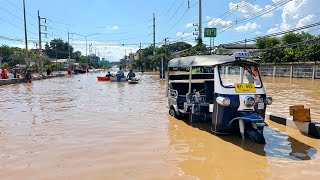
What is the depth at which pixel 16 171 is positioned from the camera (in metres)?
6.07

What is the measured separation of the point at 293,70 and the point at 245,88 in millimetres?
38882

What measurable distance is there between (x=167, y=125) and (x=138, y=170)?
4478 millimetres

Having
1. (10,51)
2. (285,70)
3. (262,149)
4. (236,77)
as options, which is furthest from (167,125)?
(10,51)

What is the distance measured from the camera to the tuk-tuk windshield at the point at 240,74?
8.44 metres

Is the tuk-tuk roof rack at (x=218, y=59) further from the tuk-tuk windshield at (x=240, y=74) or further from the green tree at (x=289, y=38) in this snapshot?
the green tree at (x=289, y=38)

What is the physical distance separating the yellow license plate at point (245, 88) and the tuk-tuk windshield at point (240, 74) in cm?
28

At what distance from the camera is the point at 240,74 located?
8758 millimetres

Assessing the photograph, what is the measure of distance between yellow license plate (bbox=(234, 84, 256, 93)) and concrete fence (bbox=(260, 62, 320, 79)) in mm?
33817

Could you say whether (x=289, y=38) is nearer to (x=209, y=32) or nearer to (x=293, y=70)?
(x=293, y=70)

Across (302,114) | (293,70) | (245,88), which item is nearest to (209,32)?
(293,70)

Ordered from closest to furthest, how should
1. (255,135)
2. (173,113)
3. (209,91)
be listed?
(255,135)
(209,91)
(173,113)

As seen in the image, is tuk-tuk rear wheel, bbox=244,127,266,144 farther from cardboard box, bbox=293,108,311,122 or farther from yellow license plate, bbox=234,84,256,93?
cardboard box, bbox=293,108,311,122

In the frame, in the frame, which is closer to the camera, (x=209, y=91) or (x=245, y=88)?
(x=245, y=88)

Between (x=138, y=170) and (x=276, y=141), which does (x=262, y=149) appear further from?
(x=138, y=170)
